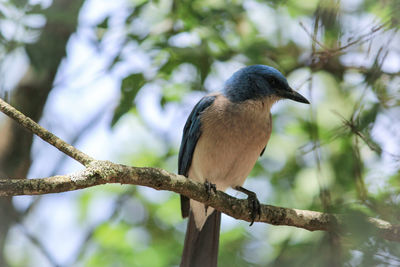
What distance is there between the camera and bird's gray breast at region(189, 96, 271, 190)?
16.4 feet

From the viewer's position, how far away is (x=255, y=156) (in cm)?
516

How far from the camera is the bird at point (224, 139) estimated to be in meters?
5.03

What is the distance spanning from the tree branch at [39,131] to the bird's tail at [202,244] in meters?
2.51

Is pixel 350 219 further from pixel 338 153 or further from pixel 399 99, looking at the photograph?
pixel 338 153

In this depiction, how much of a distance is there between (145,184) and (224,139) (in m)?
1.79

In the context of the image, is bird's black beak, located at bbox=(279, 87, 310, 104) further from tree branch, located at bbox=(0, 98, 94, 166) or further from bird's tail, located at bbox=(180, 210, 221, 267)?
tree branch, located at bbox=(0, 98, 94, 166)

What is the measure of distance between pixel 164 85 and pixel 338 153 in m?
2.24

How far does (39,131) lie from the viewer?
311 cm

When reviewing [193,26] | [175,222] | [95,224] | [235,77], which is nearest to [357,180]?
[235,77]

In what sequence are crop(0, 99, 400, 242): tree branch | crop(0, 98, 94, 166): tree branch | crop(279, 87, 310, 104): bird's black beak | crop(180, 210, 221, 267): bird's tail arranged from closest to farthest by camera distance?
1. crop(0, 99, 400, 242): tree branch
2. crop(0, 98, 94, 166): tree branch
3. crop(180, 210, 221, 267): bird's tail
4. crop(279, 87, 310, 104): bird's black beak

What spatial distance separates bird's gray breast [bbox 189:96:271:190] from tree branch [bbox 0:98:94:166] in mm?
2077

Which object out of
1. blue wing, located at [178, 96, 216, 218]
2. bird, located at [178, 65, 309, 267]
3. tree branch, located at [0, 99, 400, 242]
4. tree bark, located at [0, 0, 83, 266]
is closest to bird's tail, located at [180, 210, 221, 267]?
bird, located at [178, 65, 309, 267]

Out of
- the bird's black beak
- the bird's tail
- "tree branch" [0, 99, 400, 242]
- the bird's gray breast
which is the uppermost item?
the bird's black beak

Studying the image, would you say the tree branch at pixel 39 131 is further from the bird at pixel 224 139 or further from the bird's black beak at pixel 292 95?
the bird's black beak at pixel 292 95
